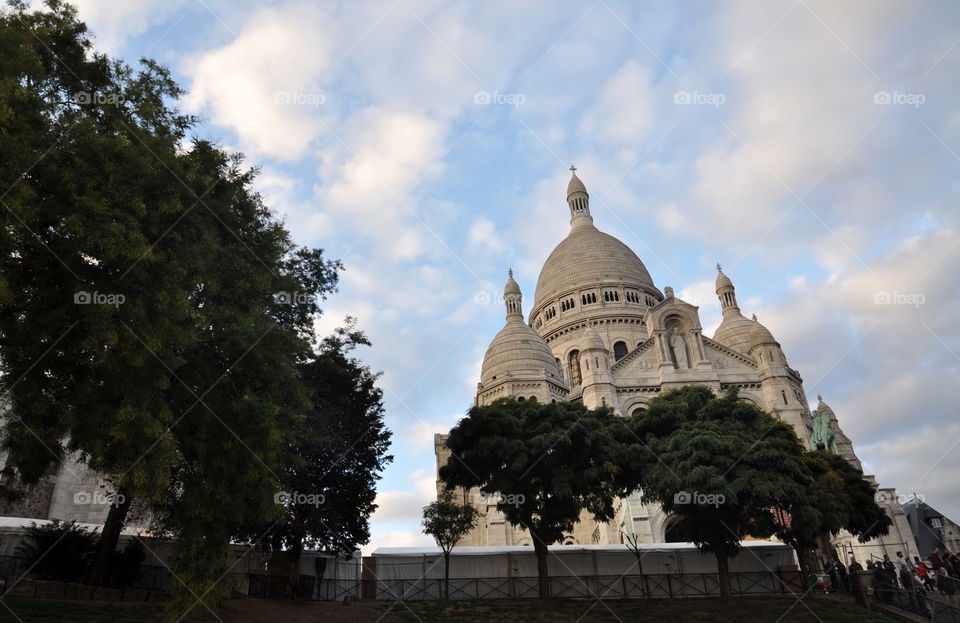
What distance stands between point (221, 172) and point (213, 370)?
5461mm

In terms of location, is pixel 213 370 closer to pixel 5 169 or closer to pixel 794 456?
pixel 5 169

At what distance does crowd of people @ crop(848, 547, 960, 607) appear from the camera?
18.9 m

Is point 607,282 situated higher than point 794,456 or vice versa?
point 607,282

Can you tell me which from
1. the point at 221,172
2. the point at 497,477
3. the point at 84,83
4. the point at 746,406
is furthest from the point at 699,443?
the point at 84,83

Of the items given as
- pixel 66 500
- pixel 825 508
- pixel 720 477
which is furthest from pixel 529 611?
pixel 66 500

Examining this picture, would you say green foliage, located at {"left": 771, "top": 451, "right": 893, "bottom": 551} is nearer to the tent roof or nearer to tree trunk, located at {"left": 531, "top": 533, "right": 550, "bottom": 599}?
the tent roof

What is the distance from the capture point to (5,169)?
10.8 metres

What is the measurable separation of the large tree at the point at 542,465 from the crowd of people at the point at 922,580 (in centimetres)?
919

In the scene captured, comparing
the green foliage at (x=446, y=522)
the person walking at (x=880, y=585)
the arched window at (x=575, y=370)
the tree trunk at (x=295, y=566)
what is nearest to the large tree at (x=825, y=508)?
the person walking at (x=880, y=585)

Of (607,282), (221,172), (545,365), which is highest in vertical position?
(607,282)

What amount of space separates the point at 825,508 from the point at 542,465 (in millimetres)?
10370

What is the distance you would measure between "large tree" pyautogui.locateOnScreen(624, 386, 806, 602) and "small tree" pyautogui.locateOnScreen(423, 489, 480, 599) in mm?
6748

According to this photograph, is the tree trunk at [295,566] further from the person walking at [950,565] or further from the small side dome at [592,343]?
the small side dome at [592,343]

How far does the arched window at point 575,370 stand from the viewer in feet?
172
